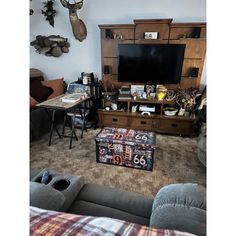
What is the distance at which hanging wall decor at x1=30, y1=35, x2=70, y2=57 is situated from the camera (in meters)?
3.28

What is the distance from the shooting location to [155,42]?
288cm

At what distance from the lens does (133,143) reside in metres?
2.05

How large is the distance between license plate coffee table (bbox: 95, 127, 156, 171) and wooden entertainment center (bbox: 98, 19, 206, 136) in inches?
32.0

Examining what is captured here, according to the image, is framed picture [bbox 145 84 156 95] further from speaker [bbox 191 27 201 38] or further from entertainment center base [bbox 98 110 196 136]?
speaker [bbox 191 27 201 38]

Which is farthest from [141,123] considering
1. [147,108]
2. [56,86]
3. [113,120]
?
[56,86]

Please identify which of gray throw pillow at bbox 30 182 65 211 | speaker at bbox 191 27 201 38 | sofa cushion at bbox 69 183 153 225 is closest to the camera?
gray throw pillow at bbox 30 182 65 211

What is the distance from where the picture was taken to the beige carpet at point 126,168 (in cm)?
196

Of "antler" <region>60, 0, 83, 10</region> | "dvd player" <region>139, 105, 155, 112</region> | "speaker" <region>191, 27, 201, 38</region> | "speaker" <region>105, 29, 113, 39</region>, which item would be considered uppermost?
"antler" <region>60, 0, 83, 10</region>

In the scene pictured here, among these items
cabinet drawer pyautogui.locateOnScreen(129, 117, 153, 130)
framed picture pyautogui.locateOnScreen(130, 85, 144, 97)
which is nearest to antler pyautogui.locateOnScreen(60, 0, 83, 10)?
framed picture pyautogui.locateOnScreen(130, 85, 144, 97)

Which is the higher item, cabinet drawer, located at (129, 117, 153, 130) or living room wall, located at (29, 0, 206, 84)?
living room wall, located at (29, 0, 206, 84)

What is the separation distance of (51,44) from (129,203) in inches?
123

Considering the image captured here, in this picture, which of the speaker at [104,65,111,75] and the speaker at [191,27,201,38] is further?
the speaker at [104,65,111,75]

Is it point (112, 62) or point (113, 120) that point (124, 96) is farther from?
point (112, 62)
